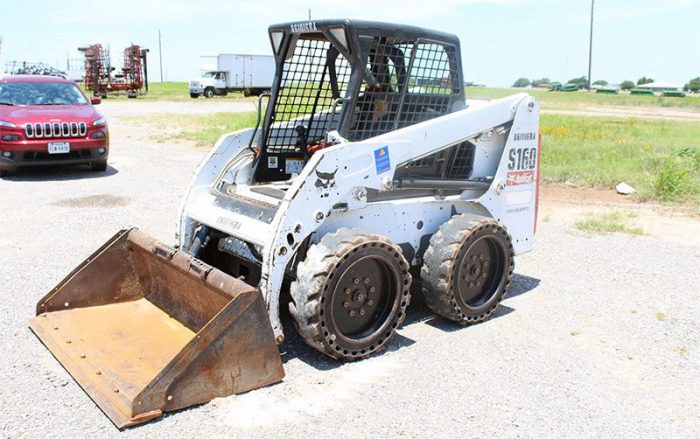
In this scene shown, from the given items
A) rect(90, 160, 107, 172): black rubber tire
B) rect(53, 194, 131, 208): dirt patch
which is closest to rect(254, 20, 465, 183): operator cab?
rect(53, 194, 131, 208): dirt patch

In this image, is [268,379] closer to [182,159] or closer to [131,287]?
[131,287]

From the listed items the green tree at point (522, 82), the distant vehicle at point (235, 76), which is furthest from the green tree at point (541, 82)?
the distant vehicle at point (235, 76)

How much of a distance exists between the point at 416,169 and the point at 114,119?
888 inches

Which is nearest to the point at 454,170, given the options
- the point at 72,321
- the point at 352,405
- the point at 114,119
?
the point at 352,405

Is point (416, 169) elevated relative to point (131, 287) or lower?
elevated

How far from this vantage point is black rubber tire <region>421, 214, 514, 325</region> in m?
4.91

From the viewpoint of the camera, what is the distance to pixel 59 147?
11.7m

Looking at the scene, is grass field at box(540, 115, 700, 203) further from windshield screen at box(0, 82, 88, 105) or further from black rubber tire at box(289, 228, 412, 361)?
windshield screen at box(0, 82, 88, 105)

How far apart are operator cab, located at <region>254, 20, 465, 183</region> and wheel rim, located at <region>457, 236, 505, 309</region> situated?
1.13 metres

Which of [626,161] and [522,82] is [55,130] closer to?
[626,161]

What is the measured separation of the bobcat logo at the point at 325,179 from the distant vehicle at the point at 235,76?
43123 millimetres

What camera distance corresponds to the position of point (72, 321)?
4793 millimetres

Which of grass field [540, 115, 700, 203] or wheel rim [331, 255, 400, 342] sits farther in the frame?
grass field [540, 115, 700, 203]

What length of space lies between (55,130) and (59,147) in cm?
30
